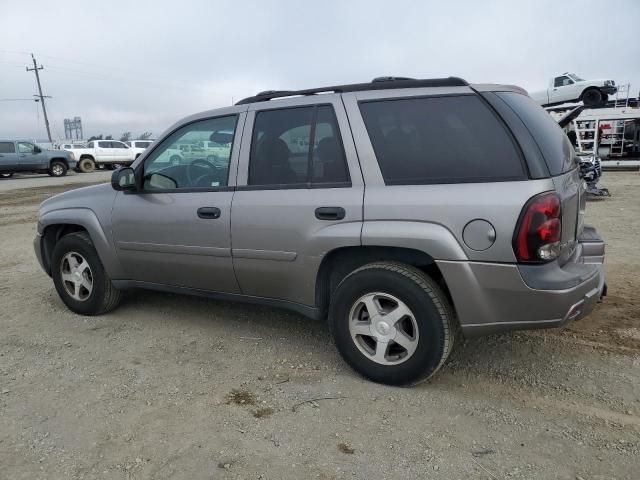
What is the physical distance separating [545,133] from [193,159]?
7.88 ft

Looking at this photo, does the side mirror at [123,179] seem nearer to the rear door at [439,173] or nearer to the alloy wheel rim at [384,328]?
the rear door at [439,173]

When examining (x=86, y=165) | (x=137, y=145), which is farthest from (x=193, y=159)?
(x=137, y=145)

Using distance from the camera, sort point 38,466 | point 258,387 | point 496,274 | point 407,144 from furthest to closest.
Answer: point 258,387, point 407,144, point 496,274, point 38,466

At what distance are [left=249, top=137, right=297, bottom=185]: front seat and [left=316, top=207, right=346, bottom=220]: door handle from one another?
0.34 meters

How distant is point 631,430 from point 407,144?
1.87 m

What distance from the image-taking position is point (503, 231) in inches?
102

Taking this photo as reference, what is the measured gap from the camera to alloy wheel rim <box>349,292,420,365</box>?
9.64 ft

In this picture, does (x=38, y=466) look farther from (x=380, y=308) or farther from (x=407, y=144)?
(x=407, y=144)

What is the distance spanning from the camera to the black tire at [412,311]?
9.27 feet

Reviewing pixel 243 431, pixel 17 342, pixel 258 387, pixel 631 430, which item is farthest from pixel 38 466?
pixel 631 430

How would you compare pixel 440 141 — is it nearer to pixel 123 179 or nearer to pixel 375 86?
pixel 375 86

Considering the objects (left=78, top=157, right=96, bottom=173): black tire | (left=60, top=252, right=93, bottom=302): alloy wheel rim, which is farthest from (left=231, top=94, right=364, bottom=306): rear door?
(left=78, top=157, right=96, bottom=173): black tire

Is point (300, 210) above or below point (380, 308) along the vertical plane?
above

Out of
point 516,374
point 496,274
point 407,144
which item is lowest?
point 516,374
